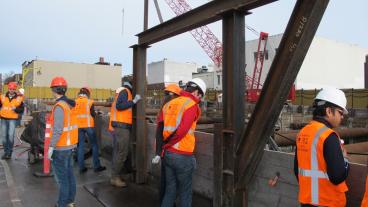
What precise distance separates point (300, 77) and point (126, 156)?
Answer: 46881 mm

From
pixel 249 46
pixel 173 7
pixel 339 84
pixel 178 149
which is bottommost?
pixel 178 149

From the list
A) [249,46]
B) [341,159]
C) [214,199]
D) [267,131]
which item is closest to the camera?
[341,159]

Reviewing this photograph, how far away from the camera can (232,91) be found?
419 cm

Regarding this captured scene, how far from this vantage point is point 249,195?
4.20 m

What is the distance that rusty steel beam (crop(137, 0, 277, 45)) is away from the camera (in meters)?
4.07

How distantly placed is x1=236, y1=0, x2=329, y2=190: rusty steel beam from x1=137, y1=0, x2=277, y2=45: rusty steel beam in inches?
22.2

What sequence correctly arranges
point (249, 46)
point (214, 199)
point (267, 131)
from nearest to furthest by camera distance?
point (267, 131), point (214, 199), point (249, 46)

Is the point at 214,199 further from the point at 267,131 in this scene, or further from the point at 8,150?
the point at 8,150

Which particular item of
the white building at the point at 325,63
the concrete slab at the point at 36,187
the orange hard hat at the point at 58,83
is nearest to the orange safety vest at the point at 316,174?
the orange hard hat at the point at 58,83

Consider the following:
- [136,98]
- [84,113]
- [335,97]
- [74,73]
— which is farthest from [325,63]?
[335,97]

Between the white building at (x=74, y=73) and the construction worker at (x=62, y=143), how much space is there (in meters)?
59.1

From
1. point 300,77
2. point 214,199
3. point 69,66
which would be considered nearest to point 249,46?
point 300,77

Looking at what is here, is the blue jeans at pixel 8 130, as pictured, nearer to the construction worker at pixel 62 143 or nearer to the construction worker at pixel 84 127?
the construction worker at pixel 84 127

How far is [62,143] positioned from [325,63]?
176 ft
